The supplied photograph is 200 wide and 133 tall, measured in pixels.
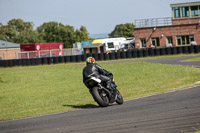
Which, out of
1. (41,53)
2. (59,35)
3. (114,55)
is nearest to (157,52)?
(114,55)

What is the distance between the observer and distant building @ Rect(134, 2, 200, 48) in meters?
50.8

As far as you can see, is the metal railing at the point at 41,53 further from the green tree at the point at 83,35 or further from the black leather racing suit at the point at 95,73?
the green tree at the point at 83,35

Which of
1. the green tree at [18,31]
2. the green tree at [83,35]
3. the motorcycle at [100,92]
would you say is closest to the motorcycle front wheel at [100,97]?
the motorcycle at [100,92]

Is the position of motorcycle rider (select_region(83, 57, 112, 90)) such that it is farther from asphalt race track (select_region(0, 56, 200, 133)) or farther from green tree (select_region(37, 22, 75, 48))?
green tree (select_region(37, 22, 75, 48))

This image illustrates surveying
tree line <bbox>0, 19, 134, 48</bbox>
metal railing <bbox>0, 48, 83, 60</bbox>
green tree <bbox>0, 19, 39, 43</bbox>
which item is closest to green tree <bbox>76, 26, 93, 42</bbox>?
tree line <bbox>0, 19, 134, 48</bbox>

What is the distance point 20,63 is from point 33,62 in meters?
1.53

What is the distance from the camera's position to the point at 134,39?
54.8m

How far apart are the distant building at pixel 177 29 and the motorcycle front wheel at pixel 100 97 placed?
40555mm

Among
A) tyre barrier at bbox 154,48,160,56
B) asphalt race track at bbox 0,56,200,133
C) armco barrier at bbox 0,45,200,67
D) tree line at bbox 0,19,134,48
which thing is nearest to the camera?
asphalt race track at bbox 0,56,200,133

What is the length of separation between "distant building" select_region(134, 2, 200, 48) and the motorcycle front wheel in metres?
40.6

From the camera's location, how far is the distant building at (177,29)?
5075 cm

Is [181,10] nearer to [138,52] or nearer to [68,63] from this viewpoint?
[138,52]

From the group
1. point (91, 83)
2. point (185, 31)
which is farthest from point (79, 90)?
point (185, 31)

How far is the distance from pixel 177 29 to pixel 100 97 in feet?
139
